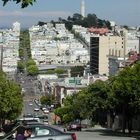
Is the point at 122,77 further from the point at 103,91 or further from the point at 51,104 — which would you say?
the point at 51,104

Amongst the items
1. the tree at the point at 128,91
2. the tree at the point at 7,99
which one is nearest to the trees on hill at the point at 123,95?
the tree at the point at 128,91

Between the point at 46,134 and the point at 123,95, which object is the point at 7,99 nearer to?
the point at 123,95

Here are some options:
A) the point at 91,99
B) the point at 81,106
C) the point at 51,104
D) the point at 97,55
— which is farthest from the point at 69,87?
the point at 91,99

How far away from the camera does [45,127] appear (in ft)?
65.5

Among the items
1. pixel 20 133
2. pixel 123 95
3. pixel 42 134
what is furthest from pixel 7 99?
pixel 20 133

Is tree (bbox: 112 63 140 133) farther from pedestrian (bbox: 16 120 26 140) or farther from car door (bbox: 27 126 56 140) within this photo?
pedestrian (bbox: 16 120 26 140)

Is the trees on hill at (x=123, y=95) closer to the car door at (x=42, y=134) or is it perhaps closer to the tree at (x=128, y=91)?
the tree at (x=128, y=91)

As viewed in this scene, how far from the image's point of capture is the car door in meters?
19.6

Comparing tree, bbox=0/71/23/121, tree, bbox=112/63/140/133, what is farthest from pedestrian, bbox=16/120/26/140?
tree, bbox=0/71/23/121

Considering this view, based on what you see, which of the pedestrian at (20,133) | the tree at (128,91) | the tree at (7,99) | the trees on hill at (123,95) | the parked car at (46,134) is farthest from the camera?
the tree at (7,99)

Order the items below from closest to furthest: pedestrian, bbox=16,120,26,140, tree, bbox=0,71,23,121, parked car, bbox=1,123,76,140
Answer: pedestrian, bbox=16,120,26,140 < parked car, bbox=1,123,76,140 < tree, bbox=0,71,23,121

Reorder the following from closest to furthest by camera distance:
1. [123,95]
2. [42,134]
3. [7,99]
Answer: [42,134] < [123,95] < [7,99]

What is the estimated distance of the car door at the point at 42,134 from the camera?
19641mm

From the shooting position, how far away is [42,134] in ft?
65.3
